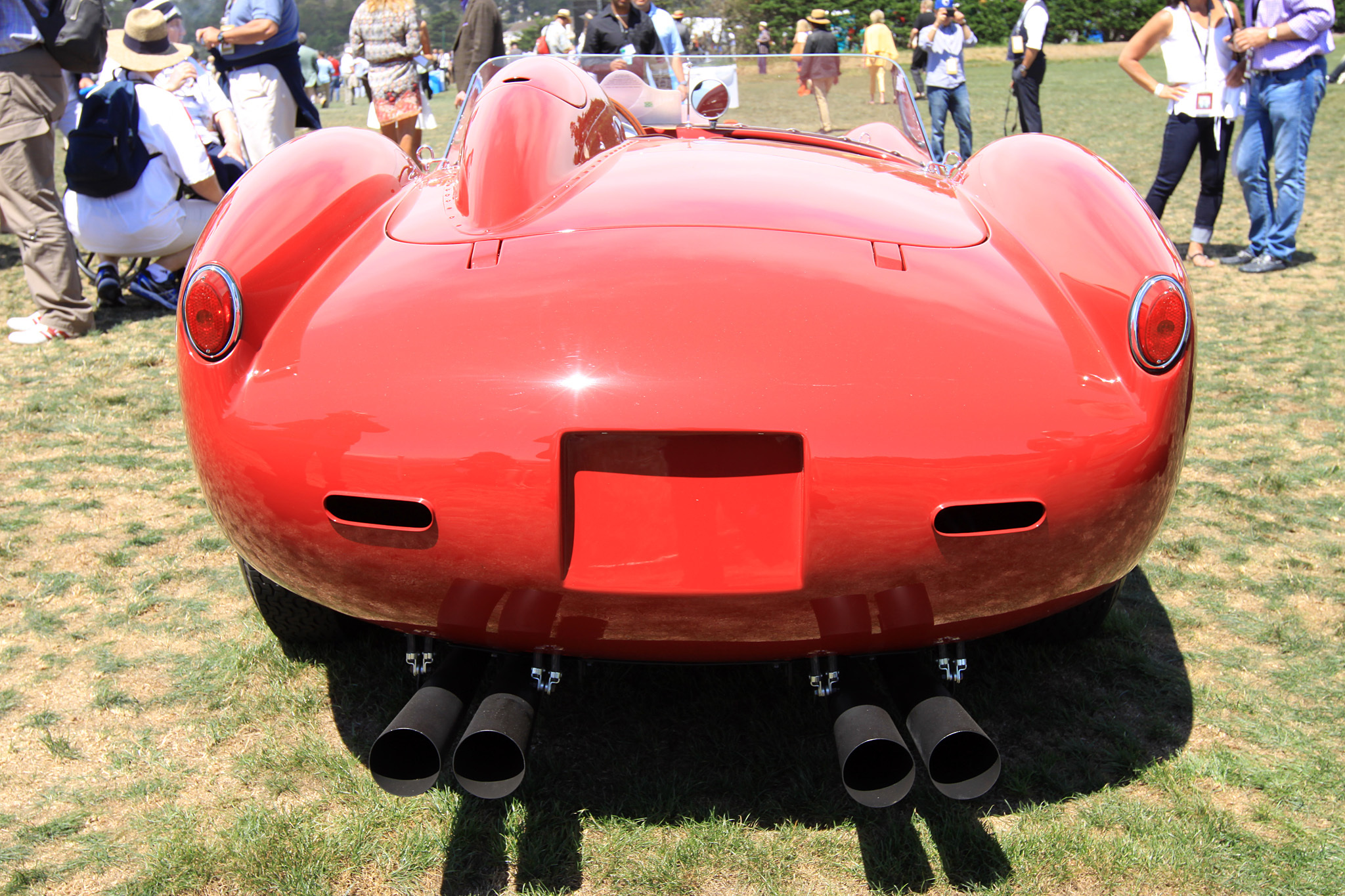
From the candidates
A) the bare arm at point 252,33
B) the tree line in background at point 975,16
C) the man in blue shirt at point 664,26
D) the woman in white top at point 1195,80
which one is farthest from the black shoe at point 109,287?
the tree line in background at point 975,16

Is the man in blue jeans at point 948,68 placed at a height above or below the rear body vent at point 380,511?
below

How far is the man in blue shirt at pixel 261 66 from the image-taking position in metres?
6.59

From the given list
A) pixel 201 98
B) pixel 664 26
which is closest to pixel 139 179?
pixel 201 98

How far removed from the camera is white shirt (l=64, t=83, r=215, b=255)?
5656 millimetres

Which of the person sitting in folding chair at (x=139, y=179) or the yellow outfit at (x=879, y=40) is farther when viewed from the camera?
the yellow outfit at (x=879, y=40)

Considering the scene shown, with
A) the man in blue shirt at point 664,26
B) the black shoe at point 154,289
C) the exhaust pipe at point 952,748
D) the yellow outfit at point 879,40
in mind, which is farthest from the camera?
the yellow outfit at point 879,40

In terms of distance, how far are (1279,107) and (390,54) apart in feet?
20.7

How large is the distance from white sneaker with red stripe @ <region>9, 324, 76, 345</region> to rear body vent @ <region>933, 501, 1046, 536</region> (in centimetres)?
536

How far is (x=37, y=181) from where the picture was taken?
5273 mm

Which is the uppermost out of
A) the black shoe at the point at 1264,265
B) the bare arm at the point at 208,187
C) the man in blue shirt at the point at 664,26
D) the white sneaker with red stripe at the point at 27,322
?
the man in blue shirt at the point at 664,26

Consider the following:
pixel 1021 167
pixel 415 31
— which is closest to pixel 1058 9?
pixel 415 31

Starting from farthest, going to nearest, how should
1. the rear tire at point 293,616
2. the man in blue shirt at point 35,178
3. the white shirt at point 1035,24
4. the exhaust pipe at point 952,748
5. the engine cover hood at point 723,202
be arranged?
the white shirt at point 1035,24
the man in blue shirt at point 35,178
the rear tire at point 293,616
the engine cover hood at point 723,202
the exhaust pipe at point 952,748

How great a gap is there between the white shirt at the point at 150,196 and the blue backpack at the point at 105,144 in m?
0.07

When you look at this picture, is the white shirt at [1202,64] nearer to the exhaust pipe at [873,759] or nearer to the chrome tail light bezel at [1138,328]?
the chrome tail light bezel at [1138,328]
